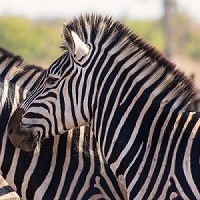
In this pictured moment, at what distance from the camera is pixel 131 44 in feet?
22.2

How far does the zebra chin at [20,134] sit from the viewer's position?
6828 mm

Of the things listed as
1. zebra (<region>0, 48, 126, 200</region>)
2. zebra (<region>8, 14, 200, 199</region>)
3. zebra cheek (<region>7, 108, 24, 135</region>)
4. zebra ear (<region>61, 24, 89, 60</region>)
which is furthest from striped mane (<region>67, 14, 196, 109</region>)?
zebra cheek (<region>7, 108, 24, 135</region>)

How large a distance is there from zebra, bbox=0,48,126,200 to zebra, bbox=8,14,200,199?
287 millimetres

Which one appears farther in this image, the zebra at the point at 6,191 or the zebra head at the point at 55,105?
the zebra at the point at 6,191

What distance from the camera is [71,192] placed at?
22.9 ft

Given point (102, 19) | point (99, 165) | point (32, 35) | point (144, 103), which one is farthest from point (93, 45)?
point (32, 35)

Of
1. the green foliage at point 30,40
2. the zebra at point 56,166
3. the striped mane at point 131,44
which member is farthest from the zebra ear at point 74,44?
the green foliage at point 30,40

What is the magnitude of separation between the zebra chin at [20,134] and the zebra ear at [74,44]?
77cm

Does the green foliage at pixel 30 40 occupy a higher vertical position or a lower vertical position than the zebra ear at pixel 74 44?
higher

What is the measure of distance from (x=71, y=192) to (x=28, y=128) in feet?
2.47

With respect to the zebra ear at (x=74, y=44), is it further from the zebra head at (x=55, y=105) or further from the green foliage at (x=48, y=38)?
the green foliage at (x=48, y=38)

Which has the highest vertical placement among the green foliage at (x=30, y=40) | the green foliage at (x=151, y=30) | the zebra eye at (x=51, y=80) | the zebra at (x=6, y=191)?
the green foliage at (x=151, y=30)

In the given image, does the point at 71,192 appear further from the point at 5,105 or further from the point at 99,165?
the point at 5,105

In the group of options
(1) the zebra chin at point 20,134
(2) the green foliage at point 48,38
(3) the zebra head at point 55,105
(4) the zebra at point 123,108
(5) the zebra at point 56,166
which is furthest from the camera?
(2) the green foliage at point 48,38
